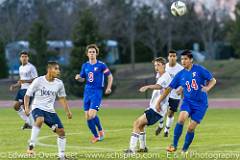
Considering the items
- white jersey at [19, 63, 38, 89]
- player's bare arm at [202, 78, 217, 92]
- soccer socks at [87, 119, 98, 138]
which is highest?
white jersey at [19, 63, 38, 89]

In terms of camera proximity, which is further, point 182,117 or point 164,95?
point 164,95

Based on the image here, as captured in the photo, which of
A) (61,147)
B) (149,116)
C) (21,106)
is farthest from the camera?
(21,106)

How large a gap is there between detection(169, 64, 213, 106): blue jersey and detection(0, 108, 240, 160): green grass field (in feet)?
3.65

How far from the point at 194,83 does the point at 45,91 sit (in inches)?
119

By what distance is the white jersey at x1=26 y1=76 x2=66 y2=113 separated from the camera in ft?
48.3

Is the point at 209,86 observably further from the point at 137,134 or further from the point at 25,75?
the point at 25,75

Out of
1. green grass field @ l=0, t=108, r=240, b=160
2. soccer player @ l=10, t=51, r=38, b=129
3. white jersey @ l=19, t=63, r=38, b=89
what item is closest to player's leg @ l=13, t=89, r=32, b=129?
soccer player @ l=10, t=51, r=38, b=129

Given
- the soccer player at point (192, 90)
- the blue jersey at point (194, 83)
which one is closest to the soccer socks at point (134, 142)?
the soccer player at point (192, 90)

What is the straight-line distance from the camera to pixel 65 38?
64.0 m

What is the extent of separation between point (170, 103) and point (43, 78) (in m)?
6.48

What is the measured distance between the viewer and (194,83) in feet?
49.3

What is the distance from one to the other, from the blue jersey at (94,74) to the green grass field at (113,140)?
4.73ft

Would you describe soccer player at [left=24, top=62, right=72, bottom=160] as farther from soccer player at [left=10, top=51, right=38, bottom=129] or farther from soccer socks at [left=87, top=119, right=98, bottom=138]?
soccer player at [left=10, top=51, right=38, bottom=129]

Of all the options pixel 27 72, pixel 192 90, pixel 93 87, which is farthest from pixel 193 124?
pixel 27 72
